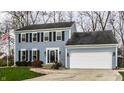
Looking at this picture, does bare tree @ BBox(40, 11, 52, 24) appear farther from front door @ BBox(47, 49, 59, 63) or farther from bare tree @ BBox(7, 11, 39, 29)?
front door @ BBox(47, 49, 59, 63)

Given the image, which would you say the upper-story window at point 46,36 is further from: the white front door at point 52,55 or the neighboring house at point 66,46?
the white front door at point 52,55

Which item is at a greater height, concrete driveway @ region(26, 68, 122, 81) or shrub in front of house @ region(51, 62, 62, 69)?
shrub in front of house @ region(51, 62, 62, 69)

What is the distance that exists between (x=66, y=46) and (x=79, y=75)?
32.3 inches

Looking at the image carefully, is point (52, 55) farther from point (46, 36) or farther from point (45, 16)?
point (45, 16)

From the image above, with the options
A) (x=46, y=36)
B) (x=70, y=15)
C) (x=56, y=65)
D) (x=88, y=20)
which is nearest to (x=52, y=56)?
(x=56, y=65)

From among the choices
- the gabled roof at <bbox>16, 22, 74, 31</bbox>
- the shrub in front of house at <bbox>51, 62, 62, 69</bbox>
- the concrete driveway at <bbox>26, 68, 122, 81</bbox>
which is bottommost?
the concrete driveway at <bbox>26, 68, 122, 81</bbox>

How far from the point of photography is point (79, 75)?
7.34 meters

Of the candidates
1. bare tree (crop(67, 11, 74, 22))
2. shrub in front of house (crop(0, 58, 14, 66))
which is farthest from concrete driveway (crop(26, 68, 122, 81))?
bare tree (crop(67, 11, 74, 22))

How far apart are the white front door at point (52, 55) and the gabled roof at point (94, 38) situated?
19.0 inches

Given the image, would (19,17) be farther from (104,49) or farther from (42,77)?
(104,49)

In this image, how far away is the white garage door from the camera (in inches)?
293
